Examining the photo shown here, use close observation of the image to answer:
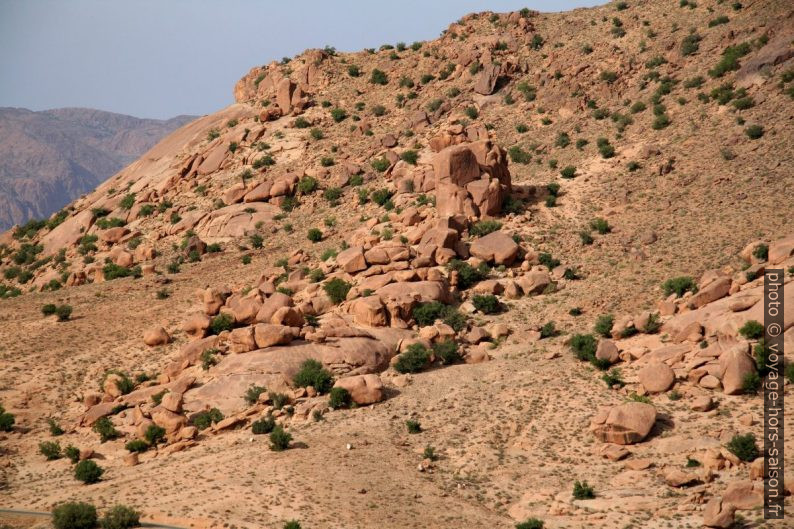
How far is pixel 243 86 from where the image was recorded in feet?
255

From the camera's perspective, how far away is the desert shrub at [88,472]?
2995cm

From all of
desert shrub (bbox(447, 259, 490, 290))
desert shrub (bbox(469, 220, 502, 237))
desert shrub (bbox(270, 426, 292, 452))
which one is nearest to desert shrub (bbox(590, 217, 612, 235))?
desert shrub (bbox(469, 220, 502, 237))

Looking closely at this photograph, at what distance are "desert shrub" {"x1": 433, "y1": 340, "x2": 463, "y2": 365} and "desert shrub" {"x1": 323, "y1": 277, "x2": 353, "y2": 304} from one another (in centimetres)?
656

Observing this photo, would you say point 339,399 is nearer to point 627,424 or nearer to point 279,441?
point 279,441

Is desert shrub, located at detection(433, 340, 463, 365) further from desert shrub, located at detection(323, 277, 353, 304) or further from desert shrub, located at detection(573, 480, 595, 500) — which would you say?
desert shrub, located at detection(573, 480, 595, 500)

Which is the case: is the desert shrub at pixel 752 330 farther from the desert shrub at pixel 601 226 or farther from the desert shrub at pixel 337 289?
the desert shrub at pixel 337 289

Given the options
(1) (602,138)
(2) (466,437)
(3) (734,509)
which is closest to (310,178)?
(1) (602,138)

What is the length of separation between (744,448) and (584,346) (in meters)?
10.0

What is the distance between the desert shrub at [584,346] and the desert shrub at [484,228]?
1172 cm

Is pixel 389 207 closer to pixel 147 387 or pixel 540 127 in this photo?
pixel 540 127

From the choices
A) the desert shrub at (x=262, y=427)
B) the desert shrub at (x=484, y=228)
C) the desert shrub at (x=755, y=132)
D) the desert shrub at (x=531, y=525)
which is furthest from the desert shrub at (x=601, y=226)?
the desert shrub at (x=531, y=525)

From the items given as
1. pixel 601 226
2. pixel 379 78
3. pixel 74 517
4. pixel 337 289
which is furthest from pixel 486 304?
pixel 379 78

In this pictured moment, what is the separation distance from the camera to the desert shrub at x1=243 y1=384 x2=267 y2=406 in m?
35.1

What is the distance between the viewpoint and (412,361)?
37250 mm
